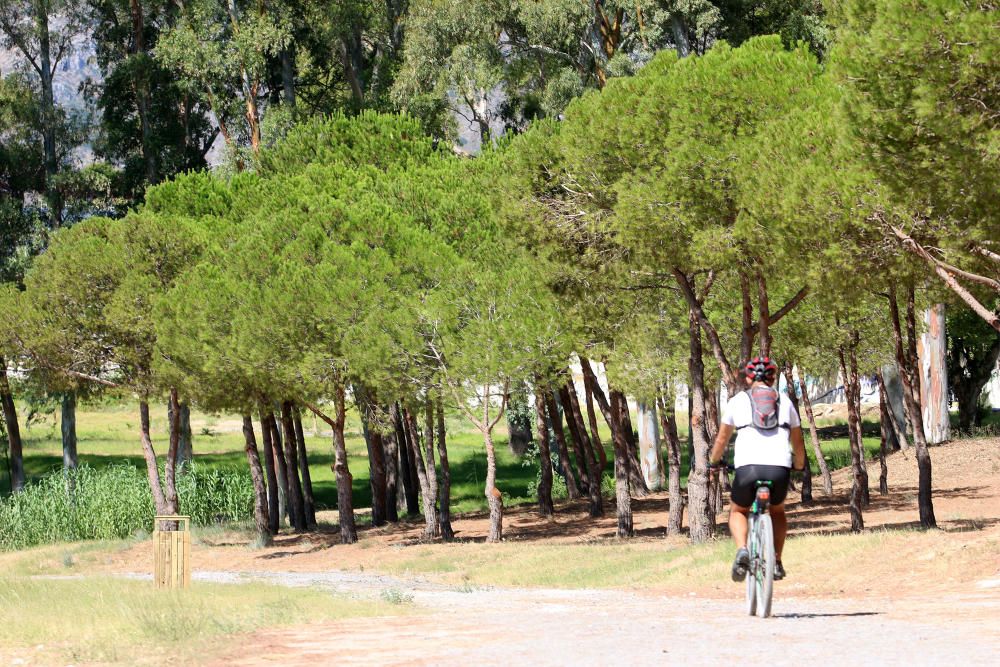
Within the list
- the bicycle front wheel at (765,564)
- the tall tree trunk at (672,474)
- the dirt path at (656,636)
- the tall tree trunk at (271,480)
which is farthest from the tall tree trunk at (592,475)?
the bicycle front wheel at (765,564)

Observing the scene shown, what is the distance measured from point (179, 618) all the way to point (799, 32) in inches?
1328

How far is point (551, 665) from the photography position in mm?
8117

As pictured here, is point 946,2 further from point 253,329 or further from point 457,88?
point 457,88

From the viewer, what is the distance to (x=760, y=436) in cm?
1048

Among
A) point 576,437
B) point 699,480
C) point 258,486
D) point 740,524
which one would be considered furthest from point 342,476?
point 740,524

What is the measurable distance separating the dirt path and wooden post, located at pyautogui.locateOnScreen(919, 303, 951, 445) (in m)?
35.1

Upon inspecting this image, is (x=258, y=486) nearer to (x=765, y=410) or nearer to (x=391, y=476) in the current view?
(x=391, y=476)

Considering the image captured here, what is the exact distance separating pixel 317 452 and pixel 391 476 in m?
26.0

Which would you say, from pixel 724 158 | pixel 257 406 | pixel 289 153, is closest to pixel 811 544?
pixel 724 158

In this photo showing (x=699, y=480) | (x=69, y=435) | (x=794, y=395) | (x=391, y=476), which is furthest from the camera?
(x=69, y=435)

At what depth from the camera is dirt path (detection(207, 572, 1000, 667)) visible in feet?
27.3

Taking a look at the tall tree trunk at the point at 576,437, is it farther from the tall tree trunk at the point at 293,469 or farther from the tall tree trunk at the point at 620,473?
the tall tree trunk at the point at 293,469

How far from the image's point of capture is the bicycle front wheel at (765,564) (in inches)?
410

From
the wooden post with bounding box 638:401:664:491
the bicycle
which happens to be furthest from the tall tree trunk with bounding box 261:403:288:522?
the bicycle
